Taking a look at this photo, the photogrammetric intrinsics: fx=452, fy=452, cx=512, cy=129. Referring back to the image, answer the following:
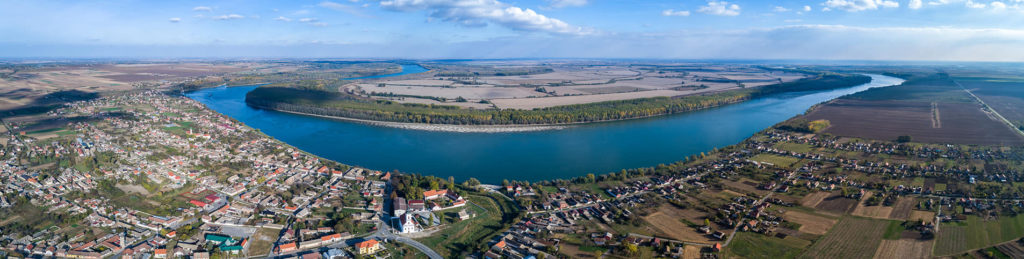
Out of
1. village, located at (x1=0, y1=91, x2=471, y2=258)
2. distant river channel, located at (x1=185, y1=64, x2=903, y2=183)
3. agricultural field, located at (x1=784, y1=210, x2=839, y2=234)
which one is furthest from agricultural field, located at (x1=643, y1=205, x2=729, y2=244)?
village, located at (x1=0, y1=91, x2=471, y2=258)

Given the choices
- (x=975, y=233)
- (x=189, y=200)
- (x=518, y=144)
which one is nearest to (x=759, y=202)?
(x=975, y=233)

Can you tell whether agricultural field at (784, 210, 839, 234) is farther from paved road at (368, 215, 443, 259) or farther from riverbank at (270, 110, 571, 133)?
riverbank at (270, 110, 571, 133)

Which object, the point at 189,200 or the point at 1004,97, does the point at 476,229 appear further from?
the point at 1004,97

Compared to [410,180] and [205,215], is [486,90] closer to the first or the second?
[410,180]

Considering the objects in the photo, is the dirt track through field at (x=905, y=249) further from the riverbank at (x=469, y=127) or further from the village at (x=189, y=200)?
the riverbank at (x=469, y=127)

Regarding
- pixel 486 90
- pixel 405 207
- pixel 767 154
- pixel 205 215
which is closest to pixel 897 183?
pixel 767 154

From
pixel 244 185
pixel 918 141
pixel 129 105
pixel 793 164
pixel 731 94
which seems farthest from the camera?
pixel 731 94
